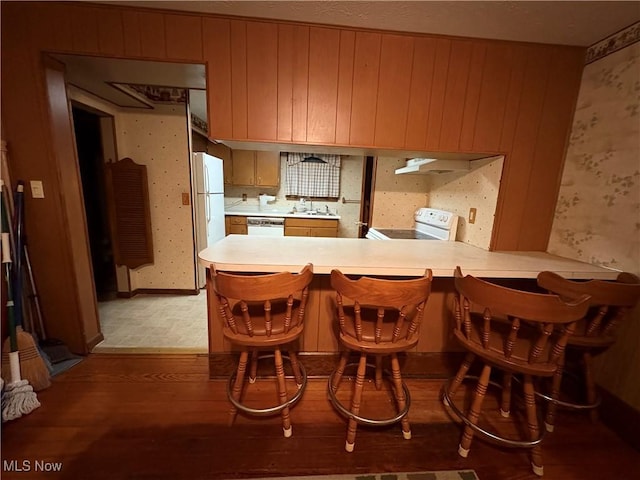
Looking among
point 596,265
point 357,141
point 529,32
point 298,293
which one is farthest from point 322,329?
point 529,32

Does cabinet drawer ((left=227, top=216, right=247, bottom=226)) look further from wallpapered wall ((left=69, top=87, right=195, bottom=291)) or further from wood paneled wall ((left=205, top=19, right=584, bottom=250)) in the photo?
wood paneled wall ((left=205, top=19, right=584, bottom=250))

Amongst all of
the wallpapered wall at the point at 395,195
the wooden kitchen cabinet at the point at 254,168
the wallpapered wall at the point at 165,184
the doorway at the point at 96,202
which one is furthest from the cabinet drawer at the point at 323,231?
the doorway at the point at 96,202

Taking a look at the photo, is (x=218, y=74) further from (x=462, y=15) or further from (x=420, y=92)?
(x=462, y=15)

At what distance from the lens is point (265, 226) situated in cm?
445

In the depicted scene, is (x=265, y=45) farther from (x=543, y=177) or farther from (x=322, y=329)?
(x=543, y=177)

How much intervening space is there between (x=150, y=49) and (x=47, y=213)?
1.24 m

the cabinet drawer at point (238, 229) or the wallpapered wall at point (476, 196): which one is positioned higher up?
the wallpapered wall at point (476, 196)

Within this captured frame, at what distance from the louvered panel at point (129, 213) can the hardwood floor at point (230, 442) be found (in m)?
1.53

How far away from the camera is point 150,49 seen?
5.18 ft

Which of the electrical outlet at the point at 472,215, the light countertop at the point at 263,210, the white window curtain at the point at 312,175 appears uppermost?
the white window curtain at the point at 312,175

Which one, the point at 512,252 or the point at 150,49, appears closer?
the point at 150,49

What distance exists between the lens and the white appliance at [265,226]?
4434 millimetres

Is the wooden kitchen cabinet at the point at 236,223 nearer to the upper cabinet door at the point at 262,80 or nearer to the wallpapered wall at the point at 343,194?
the wallpapered wall at the point at 343,194

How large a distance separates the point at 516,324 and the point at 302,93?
1683 mm
